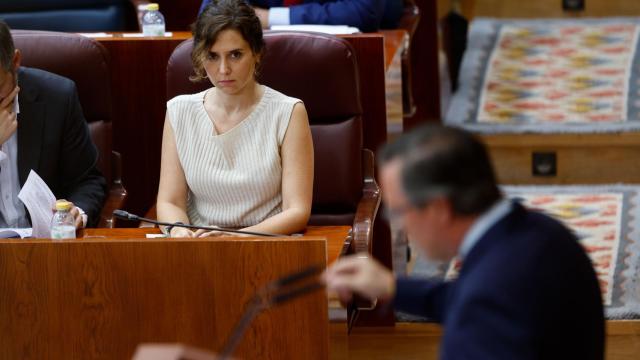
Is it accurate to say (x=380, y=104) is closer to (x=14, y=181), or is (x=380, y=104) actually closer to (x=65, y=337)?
(x=14, y=181)

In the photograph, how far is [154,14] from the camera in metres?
3.33

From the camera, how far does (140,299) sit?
226 cm

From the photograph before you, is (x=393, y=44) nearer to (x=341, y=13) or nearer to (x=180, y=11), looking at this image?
(x=341, y=13)

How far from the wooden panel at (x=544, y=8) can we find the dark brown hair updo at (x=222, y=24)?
121 inches

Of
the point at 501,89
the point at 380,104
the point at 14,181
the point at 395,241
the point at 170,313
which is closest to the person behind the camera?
the point at 170,313

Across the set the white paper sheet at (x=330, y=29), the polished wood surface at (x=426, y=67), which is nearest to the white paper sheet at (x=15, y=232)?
the white paper sheet at (x=330, y=29)

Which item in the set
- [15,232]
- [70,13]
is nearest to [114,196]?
[15,232]

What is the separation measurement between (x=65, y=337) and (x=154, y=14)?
4.19 feet

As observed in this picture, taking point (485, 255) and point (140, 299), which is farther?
point (140, 299)

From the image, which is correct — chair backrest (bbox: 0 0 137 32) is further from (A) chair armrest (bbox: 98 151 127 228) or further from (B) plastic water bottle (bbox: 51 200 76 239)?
(B) plastic water bottle (bbox: 51 200 76 239)

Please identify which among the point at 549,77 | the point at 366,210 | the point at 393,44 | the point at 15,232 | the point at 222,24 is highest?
the point at 222,24

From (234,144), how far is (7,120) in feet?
1.56

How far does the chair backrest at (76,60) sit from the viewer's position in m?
3.00

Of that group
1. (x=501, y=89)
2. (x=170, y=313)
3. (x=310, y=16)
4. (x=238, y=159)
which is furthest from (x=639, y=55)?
(x=170, y=313)
